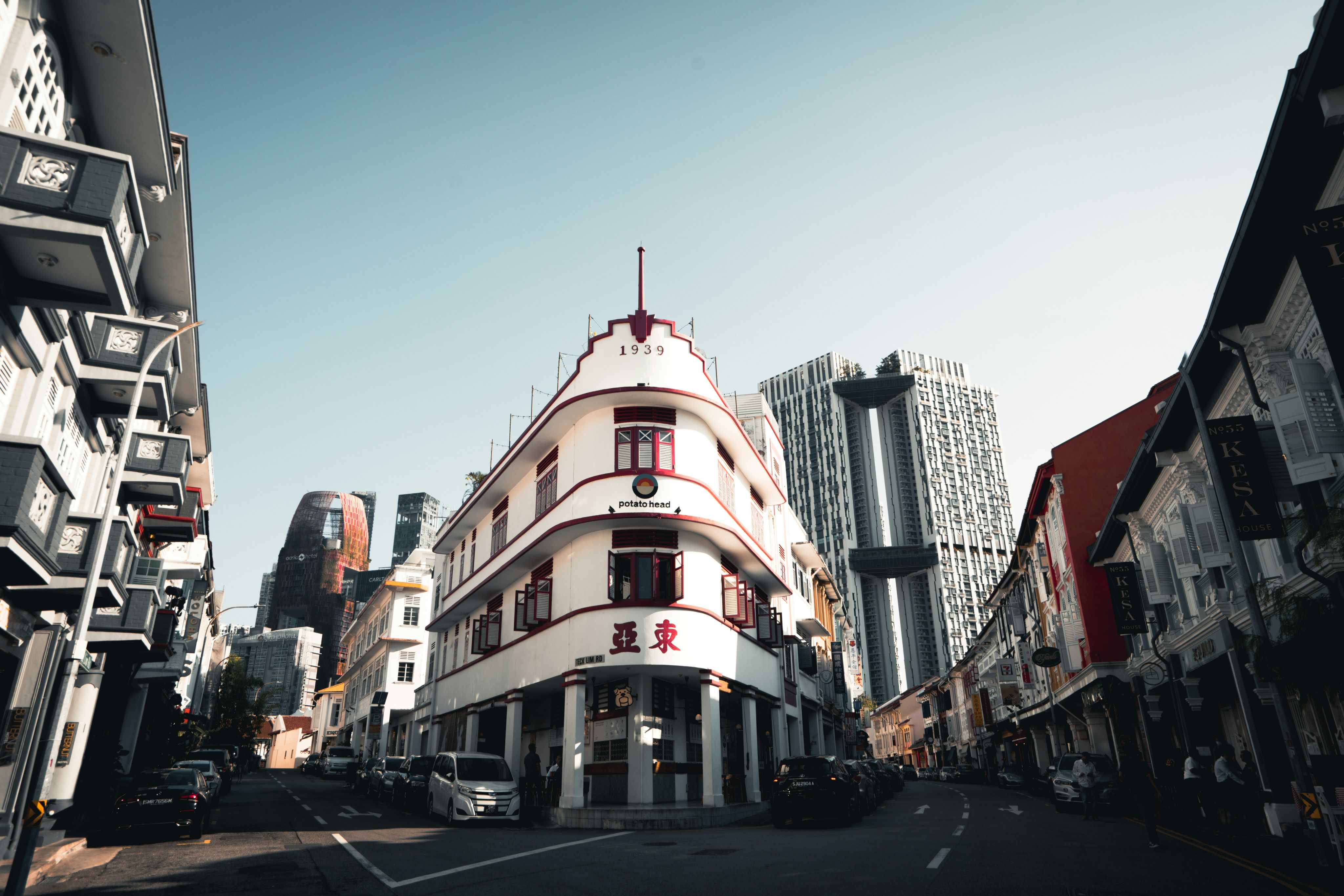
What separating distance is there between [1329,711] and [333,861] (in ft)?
68.2

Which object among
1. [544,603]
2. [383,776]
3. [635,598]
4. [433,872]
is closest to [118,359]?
[433,872]

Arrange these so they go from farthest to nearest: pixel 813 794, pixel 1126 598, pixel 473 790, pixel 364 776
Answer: pixel 364 776 < pixel 1126 598 < pixel 473 790 < pixel 813 794

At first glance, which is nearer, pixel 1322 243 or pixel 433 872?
pixel 1322 243

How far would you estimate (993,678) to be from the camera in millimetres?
62344

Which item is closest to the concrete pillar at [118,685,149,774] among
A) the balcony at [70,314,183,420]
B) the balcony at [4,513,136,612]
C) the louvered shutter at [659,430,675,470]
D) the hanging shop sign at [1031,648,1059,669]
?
the balcony at [4,513,136,612]

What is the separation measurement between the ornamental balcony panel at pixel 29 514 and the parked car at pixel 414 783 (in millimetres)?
13219

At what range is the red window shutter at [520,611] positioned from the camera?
27.0 meters

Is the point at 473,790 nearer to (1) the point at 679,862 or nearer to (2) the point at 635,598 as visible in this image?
(2) the point at 635,598

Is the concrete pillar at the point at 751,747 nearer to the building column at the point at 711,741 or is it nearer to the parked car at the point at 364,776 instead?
Result: the building column at the point at 711,741

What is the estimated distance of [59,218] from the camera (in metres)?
10.7

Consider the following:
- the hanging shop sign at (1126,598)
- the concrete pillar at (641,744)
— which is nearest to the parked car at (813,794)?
the concrete pillar at (641,744)

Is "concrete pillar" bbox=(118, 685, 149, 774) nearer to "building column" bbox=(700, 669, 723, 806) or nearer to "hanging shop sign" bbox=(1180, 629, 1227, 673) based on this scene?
"building column" bbox=(700, 669, 723, 806)

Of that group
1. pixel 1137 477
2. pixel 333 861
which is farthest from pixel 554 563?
pixel 1137 477

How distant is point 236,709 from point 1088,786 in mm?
64842
